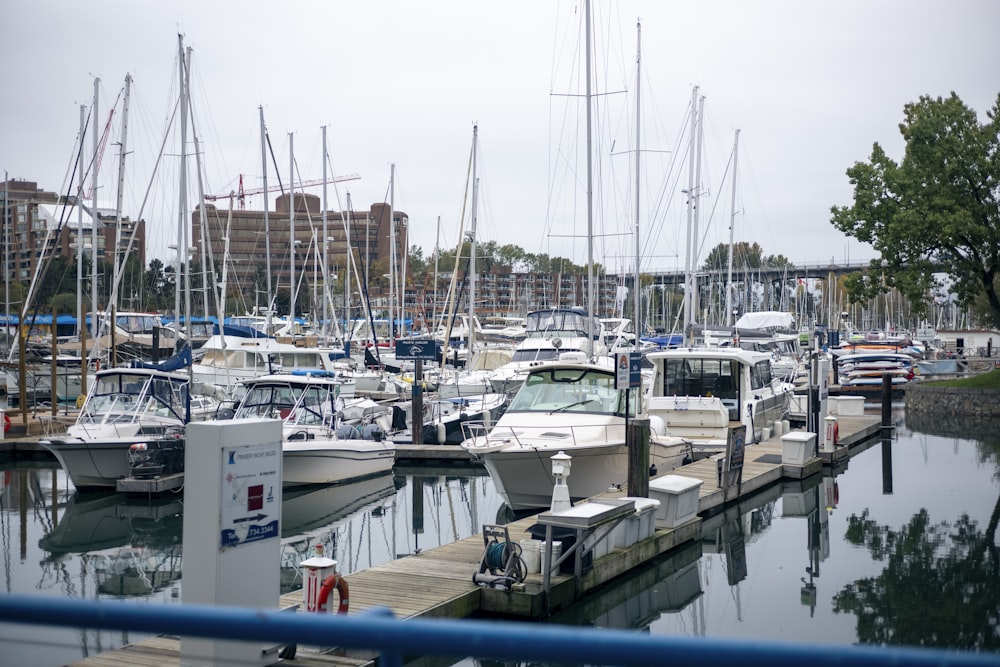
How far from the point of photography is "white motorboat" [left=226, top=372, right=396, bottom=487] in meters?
23.2

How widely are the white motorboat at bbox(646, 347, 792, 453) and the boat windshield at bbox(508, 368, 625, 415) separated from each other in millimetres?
3684

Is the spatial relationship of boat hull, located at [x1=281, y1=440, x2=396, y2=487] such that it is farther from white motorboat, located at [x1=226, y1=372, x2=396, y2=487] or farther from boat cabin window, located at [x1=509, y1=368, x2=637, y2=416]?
boat cabin window, located at [x1=509, y1=368, x2=637, y2=416]

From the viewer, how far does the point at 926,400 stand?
130 ft

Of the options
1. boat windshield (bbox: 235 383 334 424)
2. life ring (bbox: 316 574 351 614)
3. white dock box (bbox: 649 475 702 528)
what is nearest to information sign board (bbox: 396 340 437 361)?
boat windshield (bbox: 235 383 334 424)

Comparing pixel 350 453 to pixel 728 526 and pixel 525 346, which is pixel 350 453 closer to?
pixel 728 526

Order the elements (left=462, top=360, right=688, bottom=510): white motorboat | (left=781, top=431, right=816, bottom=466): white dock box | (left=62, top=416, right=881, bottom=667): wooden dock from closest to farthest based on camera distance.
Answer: (left=62, top=416, right=881, bottom=667): wooden dock
(left=462, top=360, right=688, bottom=510): white motorboat
(left=781, top=431, right=816, bottom=466): white dock box

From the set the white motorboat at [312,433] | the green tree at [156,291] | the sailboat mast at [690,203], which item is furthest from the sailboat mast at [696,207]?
the green tree at [156,291]

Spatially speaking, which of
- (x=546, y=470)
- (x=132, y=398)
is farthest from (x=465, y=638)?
(x=132, y=398)

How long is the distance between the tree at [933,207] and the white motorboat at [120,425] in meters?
27.8

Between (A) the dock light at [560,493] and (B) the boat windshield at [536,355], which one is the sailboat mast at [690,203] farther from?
(A) the dock light at [560,493]

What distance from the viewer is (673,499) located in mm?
15773

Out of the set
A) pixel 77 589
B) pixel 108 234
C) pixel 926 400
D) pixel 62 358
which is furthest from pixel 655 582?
pixel 108 234

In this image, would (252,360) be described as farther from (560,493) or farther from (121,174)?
(560,493)

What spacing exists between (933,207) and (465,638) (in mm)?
39368
